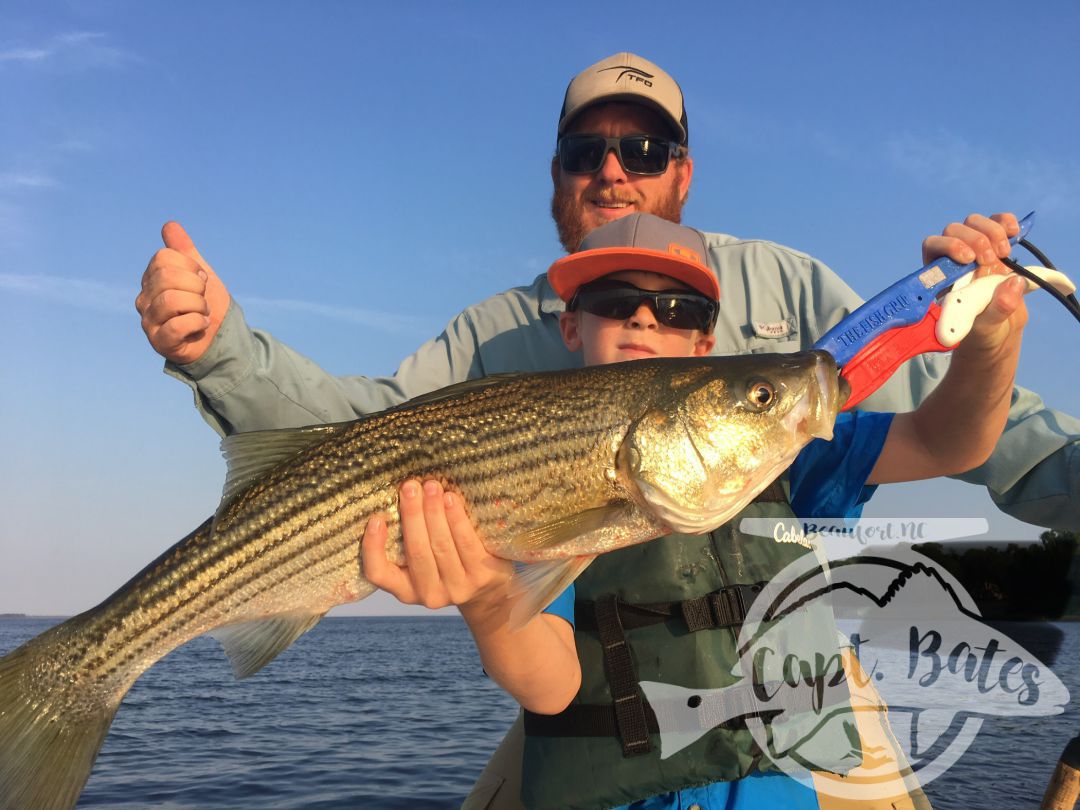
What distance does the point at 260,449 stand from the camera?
3.61 m

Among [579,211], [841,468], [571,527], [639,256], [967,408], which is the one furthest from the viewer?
[579,211]

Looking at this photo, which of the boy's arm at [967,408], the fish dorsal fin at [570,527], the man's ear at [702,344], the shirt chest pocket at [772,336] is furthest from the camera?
the shirt chest pocket at [772,336]

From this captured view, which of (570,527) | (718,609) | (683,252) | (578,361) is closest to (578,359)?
(578,361)

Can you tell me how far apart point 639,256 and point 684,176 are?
300cm

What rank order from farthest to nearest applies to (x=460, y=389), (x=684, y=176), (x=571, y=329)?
1. (x=684, y=176)
2. (x=571, y=329)
3. (x=460, y=389)

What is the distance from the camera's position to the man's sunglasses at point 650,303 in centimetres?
455

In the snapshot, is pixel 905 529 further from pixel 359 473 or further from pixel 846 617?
pixel 359 473

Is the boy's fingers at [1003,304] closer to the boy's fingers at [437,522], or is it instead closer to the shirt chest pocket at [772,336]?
the boy's fingers at [437,522]

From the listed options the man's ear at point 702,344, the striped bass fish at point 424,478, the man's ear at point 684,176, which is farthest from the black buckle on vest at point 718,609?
the man's ear at point 684,176

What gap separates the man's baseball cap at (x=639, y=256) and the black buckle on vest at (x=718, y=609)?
5.50 feet

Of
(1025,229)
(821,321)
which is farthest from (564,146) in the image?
(1025,229)

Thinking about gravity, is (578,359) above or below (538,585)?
above

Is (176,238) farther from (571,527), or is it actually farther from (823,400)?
(823,400)

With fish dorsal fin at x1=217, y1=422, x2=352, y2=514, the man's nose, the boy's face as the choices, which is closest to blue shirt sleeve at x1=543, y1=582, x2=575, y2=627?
the boy's face
